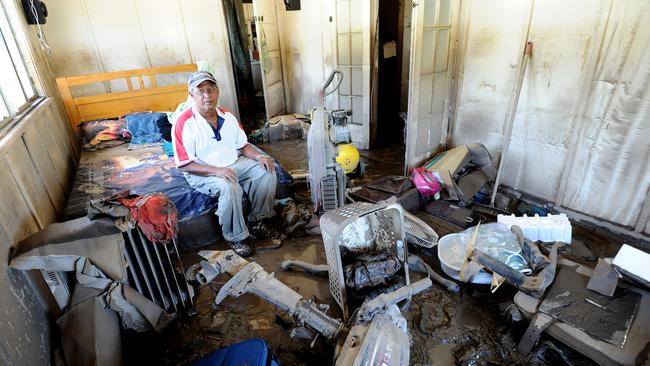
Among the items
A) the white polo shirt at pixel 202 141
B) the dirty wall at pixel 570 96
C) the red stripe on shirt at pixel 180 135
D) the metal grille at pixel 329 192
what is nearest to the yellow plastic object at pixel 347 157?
the metal grille at pixel 329 192

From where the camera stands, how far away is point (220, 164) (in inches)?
106

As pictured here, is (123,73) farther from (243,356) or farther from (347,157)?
(243,356)

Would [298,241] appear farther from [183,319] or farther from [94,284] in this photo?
[94,284]

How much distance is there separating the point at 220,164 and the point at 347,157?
138 centimetres

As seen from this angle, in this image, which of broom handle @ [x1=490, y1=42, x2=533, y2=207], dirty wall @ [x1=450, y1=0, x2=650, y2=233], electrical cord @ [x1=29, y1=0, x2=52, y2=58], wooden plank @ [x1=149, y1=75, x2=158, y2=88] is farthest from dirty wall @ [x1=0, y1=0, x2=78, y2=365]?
dirty wall @ [x1=450, y1=0, x2=650, y2=233]

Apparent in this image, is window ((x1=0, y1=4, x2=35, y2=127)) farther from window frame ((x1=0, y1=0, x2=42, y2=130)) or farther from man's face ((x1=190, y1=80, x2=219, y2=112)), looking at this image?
man's face ((x1=190, y1=80, x2=219, y2=112))

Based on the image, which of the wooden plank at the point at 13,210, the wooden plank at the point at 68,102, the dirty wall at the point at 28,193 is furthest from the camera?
the wooden plank at the point at 68,102

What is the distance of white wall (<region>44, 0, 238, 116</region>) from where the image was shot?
404cm

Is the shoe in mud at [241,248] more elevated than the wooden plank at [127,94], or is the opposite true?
the wooden plank at [127,94]

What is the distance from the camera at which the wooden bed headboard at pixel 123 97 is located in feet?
12.9

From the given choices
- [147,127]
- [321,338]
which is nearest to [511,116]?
[321,338]

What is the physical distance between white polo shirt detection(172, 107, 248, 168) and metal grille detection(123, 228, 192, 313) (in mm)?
907

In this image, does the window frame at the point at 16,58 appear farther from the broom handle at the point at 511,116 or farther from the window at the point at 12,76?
the broom handle at the point at 511,116

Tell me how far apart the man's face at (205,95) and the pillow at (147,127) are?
1.52 m
